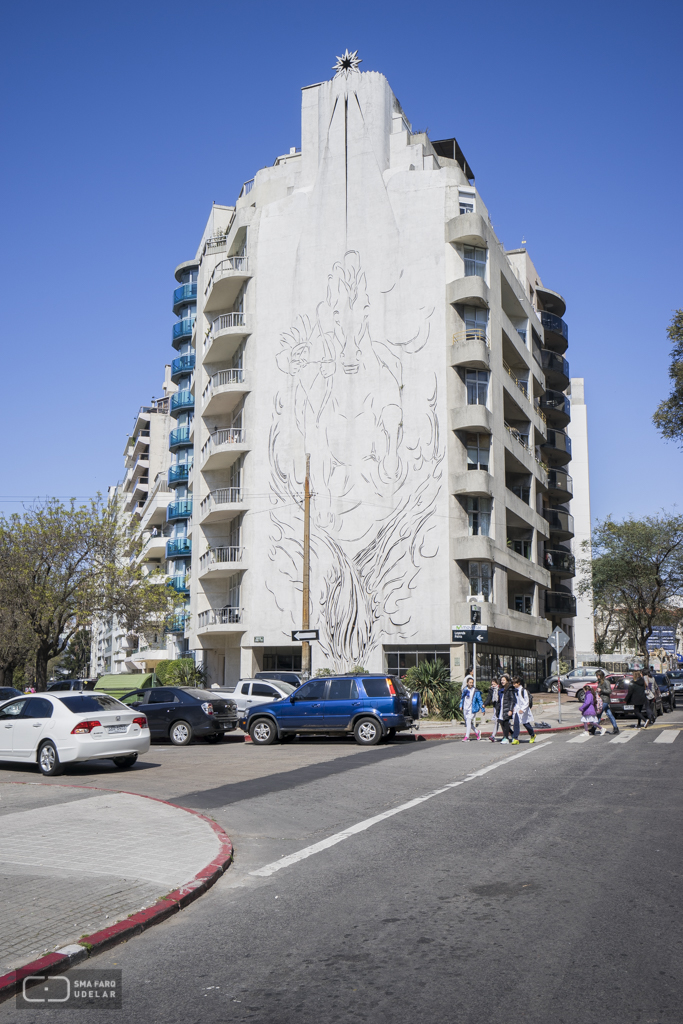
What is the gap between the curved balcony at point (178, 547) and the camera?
64.2 meters

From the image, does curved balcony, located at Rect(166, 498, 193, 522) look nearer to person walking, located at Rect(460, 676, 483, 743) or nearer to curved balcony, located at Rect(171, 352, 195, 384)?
curved balcony, located at Rect(171, 352, 195, 384)

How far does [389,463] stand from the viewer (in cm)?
4122

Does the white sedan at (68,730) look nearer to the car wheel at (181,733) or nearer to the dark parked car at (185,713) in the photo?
the dark parked car at (185,713)

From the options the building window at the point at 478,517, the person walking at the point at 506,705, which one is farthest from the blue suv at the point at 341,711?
the building window at the point at 478,517

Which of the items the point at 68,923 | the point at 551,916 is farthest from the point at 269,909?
the point at 551,916

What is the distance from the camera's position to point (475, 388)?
42.2 meters

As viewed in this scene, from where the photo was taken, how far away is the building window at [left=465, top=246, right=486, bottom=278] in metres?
43.2

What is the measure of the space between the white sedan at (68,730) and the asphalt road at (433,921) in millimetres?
4516

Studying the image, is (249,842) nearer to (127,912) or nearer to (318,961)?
(127,912)

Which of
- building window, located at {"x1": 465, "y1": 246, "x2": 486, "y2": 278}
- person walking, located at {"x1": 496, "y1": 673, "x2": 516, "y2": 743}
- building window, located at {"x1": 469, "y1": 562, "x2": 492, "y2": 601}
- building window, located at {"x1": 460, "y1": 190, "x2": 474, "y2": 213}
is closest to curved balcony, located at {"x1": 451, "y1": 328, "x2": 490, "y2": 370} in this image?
building window, located at {"x1": 465, "y1": 246, "x2": 486, "y2": 278}

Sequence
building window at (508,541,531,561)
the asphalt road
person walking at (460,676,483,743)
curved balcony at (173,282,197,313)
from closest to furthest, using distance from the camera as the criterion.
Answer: the asphalt road, person walking at (460,676,483,743), building window at (508,541,531,561), curved balcony at (173,282,197,313)

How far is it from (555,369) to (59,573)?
36.8 m

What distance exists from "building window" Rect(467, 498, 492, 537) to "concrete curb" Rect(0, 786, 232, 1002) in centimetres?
3355

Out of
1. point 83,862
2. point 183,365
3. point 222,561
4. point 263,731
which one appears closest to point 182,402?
point 183,365
